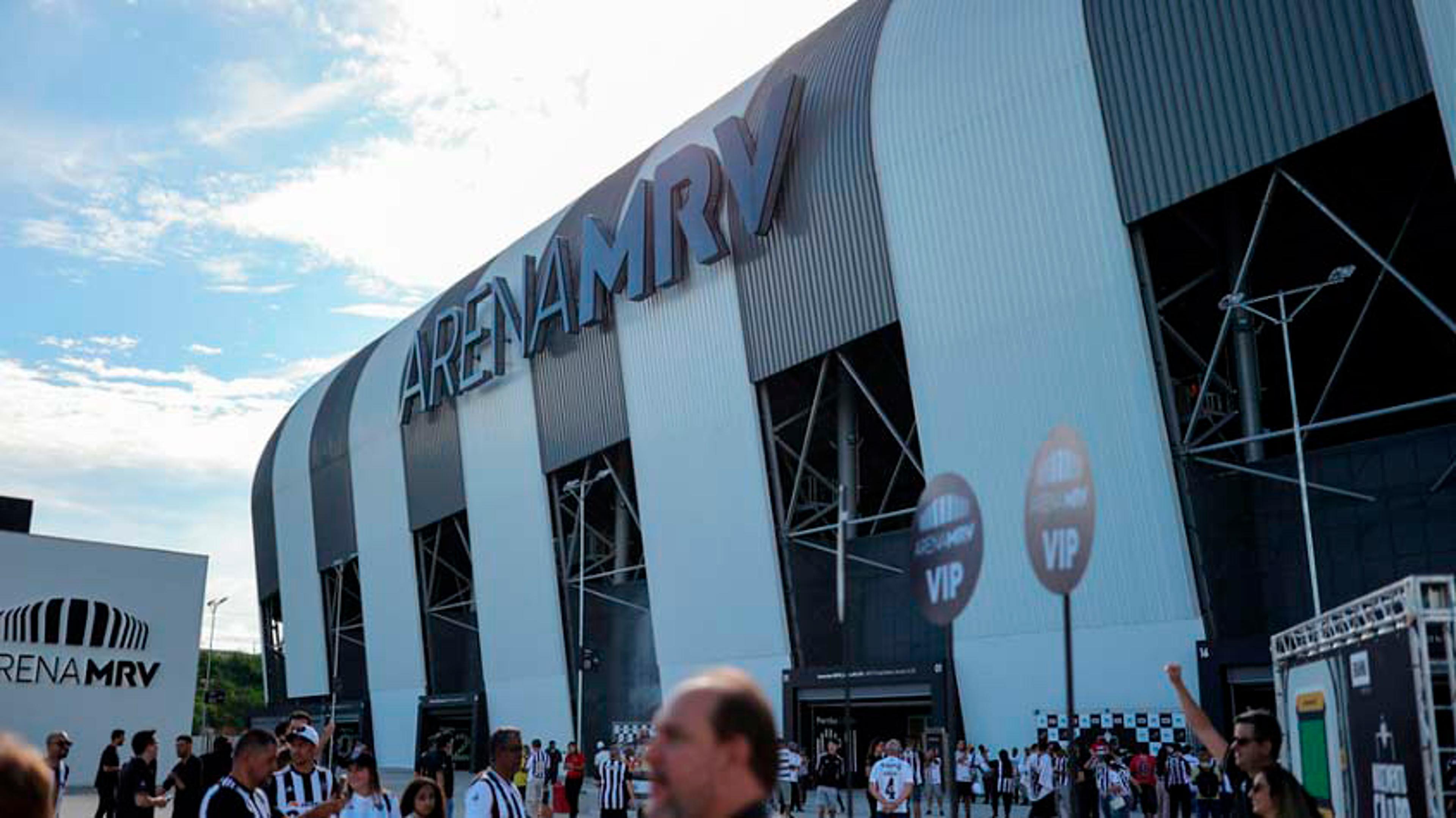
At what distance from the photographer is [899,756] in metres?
16.7

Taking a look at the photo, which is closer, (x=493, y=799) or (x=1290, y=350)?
(x=493, y=799)

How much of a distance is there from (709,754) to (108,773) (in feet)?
62.1

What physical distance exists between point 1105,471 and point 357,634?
4400 cm

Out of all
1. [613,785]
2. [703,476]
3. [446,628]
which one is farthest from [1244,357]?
[446,628]

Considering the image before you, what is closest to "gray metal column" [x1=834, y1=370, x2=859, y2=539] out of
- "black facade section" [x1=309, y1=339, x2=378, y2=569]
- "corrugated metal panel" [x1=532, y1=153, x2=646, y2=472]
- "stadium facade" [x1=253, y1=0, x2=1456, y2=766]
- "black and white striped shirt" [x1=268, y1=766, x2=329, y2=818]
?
"stadium facade" [x1=253, y1=0, x2=1456, y2=766]

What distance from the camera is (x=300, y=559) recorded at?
61.0 m

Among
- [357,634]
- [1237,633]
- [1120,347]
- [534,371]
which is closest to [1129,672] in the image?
[1237,633]

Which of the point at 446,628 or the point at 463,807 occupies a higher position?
the point at 446,628

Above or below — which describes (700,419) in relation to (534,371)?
below

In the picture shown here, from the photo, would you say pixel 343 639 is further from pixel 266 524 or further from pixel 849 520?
pixel 849 520

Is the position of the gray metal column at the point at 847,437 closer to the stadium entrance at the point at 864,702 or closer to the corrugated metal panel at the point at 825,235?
the corrugated metal panel at the point at 825,235

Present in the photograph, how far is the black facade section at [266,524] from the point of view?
65562 millimetres

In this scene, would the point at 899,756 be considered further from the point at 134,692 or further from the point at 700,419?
the point at 134,692

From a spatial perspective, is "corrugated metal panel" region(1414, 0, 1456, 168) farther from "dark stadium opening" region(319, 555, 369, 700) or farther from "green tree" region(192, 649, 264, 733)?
"green tree" region(192, 649, 264, 733)
